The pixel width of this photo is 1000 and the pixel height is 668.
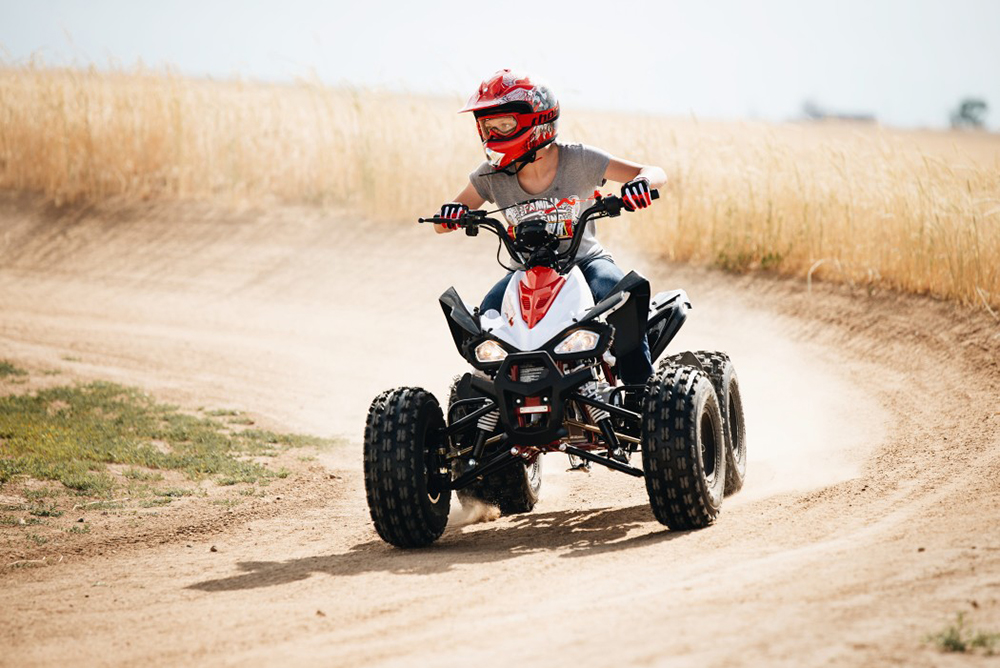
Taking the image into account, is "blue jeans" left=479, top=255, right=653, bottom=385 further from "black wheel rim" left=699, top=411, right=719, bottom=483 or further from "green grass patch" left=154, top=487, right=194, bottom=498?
"green grass patch" left=154, top=487, right=194, bottom=498

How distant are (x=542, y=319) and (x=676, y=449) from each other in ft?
3.19

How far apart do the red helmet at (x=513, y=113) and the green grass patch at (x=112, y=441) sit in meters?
3.45

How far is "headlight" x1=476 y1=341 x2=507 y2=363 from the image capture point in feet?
21.2

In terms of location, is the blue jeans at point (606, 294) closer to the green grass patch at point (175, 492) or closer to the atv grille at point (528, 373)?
the atv grille at point (528, 373)

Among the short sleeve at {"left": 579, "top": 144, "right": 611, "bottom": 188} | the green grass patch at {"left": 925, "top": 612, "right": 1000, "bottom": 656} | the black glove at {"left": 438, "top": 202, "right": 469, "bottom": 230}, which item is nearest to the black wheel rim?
the short sleeve at {"left": 579, "top": 144, "right": 611, "bottom": 188}

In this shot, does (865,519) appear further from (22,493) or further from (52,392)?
(52,392)

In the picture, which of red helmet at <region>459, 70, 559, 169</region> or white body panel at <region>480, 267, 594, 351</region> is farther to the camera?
red helmet at <region>459, 70, 559, 169</region>

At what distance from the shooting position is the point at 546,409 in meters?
6.28

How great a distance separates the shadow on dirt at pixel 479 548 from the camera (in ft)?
20.4

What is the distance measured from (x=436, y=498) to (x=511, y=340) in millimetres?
996

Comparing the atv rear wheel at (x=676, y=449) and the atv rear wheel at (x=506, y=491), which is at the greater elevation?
the atv rear wheel at (x=676, y=449)

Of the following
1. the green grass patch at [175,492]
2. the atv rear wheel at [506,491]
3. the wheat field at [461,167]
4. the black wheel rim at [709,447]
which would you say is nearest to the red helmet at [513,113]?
the atv rear wheel at [506,491]

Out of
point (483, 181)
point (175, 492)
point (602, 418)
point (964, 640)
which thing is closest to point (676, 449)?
point (602, 418)

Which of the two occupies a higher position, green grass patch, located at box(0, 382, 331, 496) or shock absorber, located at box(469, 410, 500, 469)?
shock absorber, located at box(469, 410, 500, 469)
